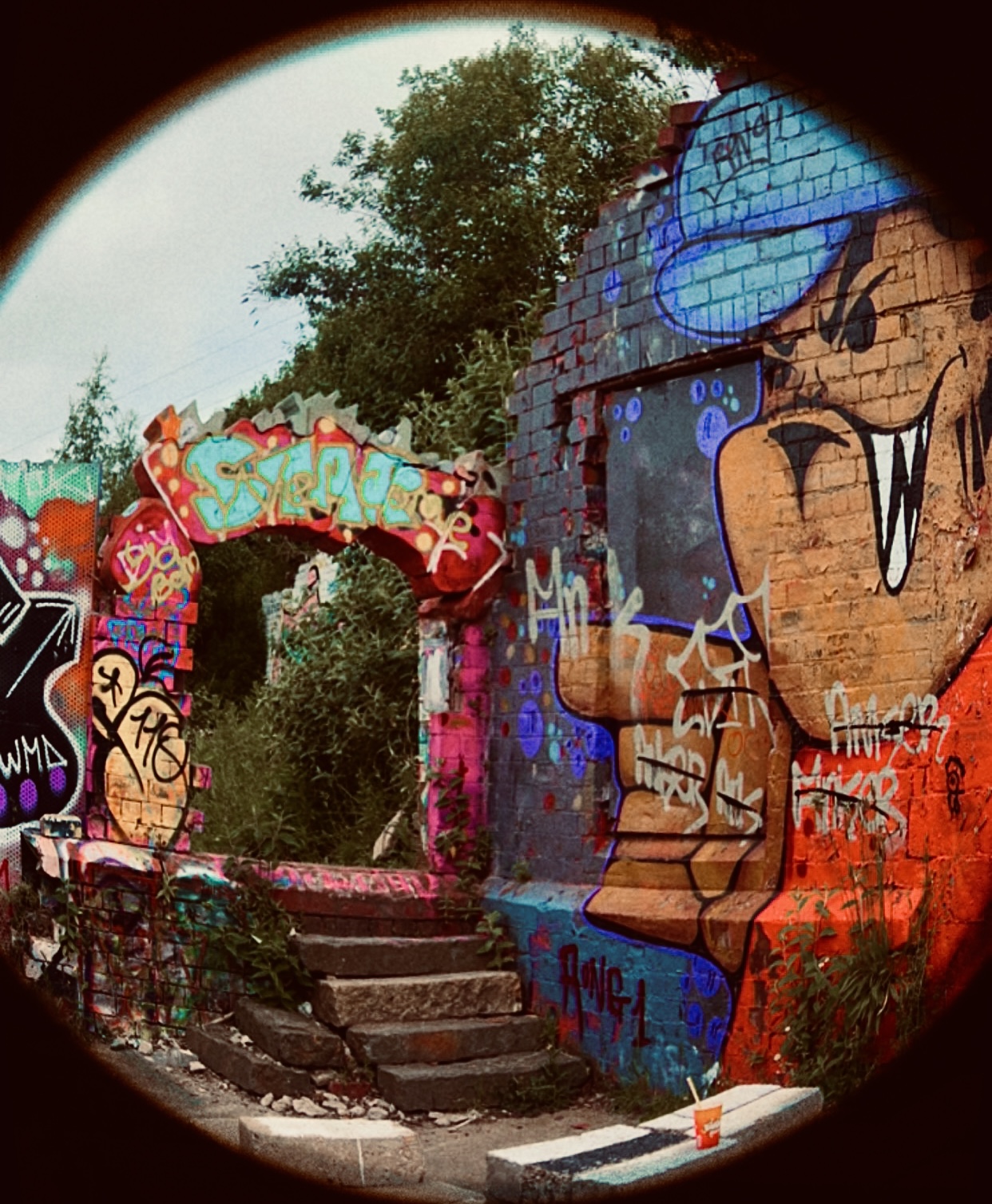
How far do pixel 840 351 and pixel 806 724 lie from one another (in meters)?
1.80

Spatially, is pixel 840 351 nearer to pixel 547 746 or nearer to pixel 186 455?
pixel 547 746

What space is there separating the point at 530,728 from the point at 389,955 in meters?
1.59

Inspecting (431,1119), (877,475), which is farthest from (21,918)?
(877,475)

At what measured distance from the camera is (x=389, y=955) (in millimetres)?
8164

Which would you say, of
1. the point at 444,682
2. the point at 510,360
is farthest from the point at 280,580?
the point at 444,682

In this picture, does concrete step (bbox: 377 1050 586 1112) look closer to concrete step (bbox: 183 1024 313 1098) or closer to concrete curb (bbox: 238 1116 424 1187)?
concrete step (bbox: 183 1024 313 1098)

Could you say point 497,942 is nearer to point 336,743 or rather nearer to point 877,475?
point 877,475

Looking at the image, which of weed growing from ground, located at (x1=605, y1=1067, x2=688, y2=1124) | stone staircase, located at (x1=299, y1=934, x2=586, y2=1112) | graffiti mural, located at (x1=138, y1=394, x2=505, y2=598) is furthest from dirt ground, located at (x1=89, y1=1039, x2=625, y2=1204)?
graffiti mural, located at (x1=138, y1=394, x2=505, y2=598)

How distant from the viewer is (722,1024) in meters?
7.13

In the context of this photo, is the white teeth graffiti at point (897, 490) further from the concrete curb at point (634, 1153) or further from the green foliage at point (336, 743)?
the green foliage at point (336, 743)

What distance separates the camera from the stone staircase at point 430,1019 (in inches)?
295

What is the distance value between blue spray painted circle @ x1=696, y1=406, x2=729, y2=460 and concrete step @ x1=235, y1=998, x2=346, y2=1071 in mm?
3630

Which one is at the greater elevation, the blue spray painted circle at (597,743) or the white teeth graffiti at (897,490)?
the white teeth graffiti at (897,490)

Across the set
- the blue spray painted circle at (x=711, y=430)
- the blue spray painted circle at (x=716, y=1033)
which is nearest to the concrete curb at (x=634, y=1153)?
the blue spray painted circle at (x=716, y=1033)
